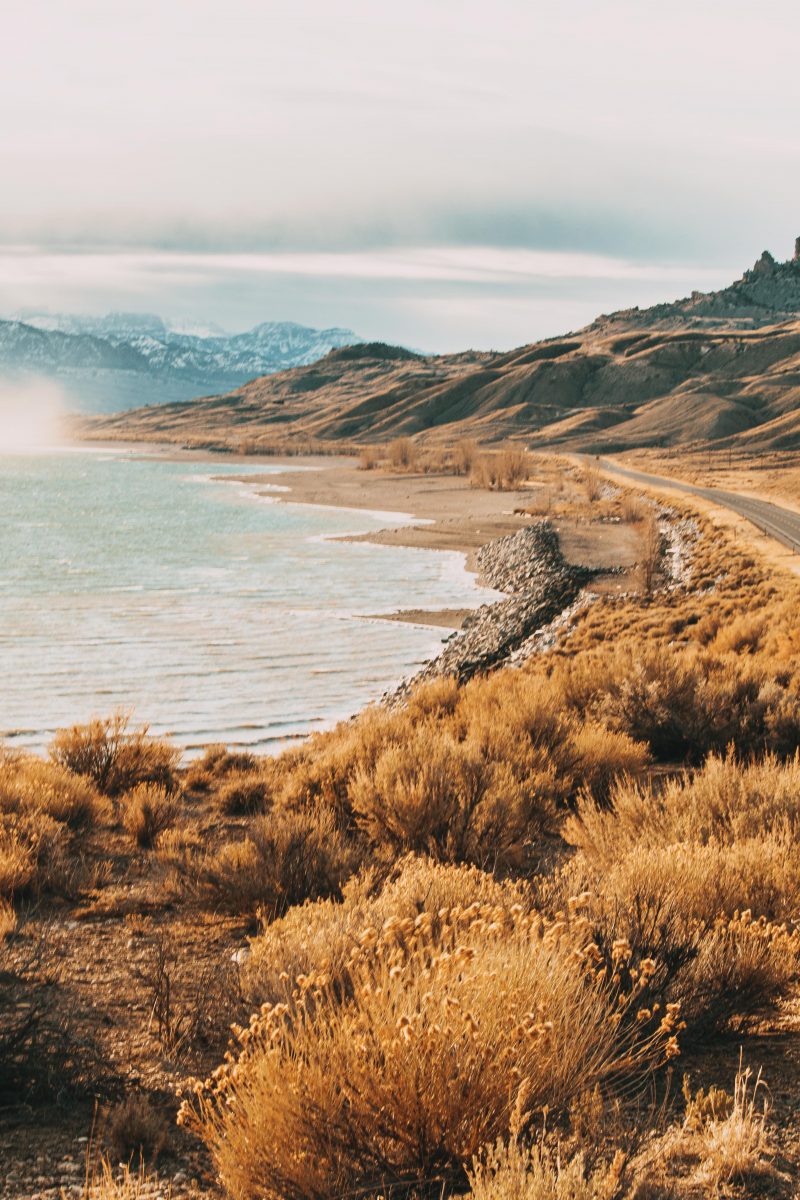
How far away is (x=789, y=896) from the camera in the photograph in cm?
516

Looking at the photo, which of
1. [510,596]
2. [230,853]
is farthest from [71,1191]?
[510,596]

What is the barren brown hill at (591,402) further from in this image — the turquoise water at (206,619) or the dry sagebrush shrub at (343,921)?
the dry sagebrush shrub at (343,921)

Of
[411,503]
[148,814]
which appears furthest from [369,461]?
[148,814]

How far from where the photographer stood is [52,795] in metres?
8.73

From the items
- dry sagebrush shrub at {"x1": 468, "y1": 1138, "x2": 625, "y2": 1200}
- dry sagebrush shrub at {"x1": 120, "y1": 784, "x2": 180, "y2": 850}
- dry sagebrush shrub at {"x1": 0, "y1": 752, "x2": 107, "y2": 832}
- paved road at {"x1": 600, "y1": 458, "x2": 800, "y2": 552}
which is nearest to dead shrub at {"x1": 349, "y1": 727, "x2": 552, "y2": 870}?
dry sagebrush shrub at {"x1": 120, "y1": 784, "x2": 180, "y2": 850}

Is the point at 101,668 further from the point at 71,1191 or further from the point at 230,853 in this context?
the point at 71,1191

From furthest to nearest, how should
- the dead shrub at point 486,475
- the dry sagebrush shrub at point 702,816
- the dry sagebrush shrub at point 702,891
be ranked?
the dead shrub at point 486,475 < the dry sagebrush shrub at point 702,816 < the dry sagebrush shrub at point 702,891

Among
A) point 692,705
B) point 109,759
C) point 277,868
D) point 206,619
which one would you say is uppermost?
point 692,705

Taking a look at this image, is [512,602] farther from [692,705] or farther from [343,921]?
[343,921]

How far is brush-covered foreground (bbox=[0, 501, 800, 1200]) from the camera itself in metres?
3.04

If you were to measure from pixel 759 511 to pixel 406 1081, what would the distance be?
137ft

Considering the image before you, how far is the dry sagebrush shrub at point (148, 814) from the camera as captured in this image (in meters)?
8.54

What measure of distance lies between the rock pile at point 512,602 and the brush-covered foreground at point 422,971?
30.1ft

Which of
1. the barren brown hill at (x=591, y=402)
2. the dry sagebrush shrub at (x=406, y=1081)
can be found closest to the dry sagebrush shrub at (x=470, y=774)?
the dry sagebrush shrub at (x=406, y=1081)
